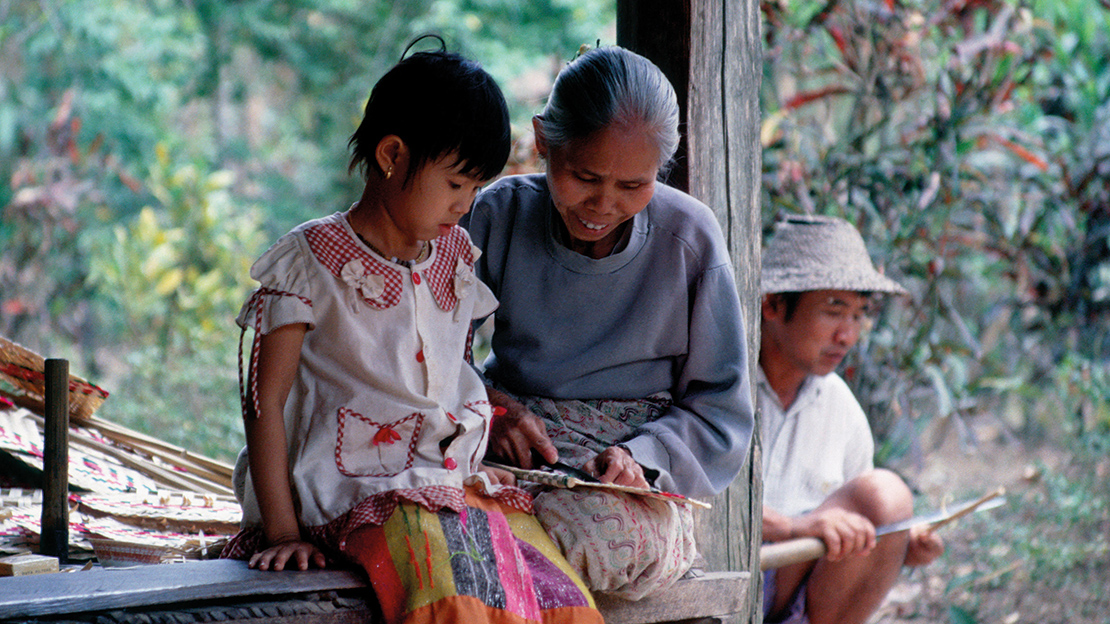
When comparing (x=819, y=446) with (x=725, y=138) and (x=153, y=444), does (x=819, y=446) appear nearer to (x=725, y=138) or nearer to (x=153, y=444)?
(x=725, y=138)

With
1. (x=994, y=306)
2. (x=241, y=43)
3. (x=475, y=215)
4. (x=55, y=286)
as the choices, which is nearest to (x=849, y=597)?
(x=475, y=215)

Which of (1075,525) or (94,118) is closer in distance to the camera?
(1075,525)

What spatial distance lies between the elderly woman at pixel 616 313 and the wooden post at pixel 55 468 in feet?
2.82

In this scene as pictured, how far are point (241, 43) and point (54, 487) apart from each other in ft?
29.3

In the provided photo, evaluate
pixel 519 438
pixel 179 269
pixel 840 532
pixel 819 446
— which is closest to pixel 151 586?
pixel 519 438

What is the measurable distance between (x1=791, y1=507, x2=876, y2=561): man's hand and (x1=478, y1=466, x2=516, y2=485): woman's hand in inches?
54.4

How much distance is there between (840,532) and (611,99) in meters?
1.66

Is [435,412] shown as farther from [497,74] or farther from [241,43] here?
[241,43]

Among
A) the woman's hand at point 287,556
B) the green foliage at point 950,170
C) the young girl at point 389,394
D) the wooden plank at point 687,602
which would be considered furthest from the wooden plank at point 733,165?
the green foliage at point 950,170

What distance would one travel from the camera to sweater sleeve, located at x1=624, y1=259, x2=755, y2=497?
2.02 metres

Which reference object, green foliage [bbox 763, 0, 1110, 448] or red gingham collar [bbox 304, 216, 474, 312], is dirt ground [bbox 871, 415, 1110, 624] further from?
red gingham collar [bbox 304, 216, 474, 312]

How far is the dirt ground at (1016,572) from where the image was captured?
485 centimetres

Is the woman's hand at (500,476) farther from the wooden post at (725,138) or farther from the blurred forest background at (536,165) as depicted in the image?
the blurred forest background at (536,165)

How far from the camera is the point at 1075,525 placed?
5.26 metres
